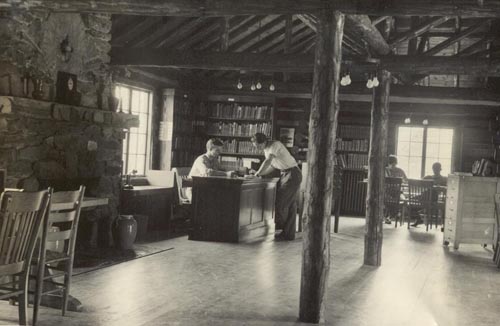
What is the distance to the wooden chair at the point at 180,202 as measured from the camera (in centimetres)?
1050

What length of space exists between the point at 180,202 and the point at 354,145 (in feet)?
19.3

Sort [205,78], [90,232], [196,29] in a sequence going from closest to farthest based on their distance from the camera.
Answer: [90,232] < [196,29] < [205,78]

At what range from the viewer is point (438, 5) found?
5438 mm

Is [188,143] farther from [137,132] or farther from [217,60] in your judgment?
[217,60]

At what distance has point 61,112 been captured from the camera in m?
7.32

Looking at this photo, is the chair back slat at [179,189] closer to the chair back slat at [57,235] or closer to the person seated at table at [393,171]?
the person seated at table at [393,171]

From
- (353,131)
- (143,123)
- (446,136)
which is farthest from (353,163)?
(143,123)

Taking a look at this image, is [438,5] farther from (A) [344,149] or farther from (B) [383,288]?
(A) [344,149]

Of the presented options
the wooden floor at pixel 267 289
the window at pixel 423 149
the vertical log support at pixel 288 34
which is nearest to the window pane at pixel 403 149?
the window at pixel 423 149

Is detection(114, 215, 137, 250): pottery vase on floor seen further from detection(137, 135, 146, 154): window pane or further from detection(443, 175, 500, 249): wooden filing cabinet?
detection(443, 175, 500, 249): wooden filing cabinet

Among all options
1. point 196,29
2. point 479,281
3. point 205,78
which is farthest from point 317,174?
point 205,78

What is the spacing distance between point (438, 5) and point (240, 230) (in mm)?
5011

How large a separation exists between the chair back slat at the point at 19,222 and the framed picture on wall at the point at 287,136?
416 inches

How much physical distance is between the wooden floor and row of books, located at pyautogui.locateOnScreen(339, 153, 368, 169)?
564 centimetres
